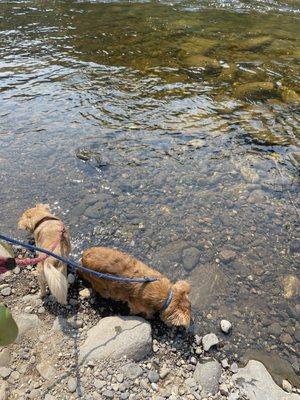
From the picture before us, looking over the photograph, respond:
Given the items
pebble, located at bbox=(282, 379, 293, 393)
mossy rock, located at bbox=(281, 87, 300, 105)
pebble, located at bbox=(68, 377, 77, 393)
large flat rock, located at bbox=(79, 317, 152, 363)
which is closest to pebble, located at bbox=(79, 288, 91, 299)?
large flat rock, located at bbox=(79, 317, 152, 363)

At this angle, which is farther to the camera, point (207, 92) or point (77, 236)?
point (207, 92)

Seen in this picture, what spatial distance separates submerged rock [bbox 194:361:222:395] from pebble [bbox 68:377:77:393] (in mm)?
1145

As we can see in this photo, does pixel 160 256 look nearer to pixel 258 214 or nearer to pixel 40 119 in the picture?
pixel 258 214

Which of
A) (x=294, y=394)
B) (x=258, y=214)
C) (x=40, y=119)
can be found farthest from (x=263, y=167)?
(x=40, y=119)

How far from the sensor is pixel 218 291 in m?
4.45

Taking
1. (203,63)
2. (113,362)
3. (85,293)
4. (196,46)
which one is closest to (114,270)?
(85,293)

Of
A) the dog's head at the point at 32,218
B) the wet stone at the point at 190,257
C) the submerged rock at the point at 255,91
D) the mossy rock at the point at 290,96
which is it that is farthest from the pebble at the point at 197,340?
the mossy rock at the point at 290,96

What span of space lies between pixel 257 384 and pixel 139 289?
147 centimetres

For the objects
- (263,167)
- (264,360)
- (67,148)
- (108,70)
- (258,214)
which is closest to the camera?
(264,360)

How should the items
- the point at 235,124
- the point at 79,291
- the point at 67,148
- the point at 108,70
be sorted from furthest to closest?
the point at 108,70
the point at 235,124
the point at 67,148
the point at 79,291

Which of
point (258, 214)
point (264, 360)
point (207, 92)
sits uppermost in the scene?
point (207, 92)

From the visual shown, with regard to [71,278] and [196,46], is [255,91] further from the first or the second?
[71,278]

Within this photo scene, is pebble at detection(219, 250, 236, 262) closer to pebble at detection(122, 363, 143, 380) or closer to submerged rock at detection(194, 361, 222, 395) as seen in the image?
submerged rock at detection(194, 361, 222, 395)

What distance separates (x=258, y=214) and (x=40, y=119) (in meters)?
4.98
